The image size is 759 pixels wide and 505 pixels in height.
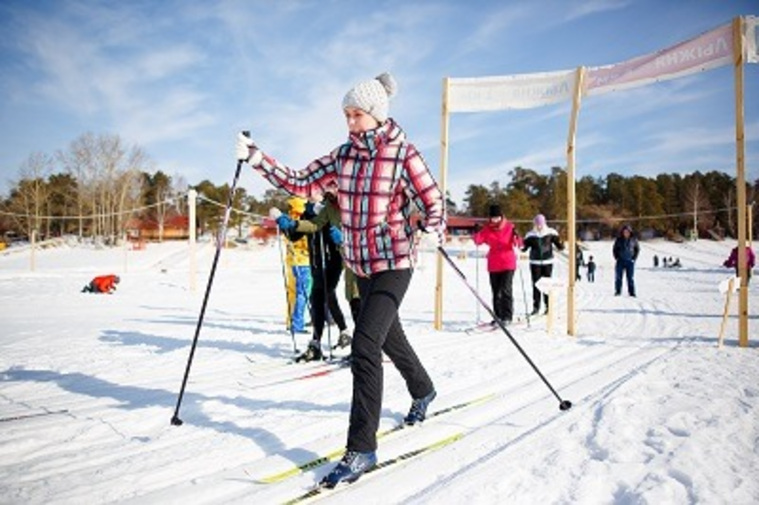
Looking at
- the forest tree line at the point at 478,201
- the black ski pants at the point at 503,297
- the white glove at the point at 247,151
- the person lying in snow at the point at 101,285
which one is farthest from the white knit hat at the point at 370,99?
the forest tree line at the point at 478,201

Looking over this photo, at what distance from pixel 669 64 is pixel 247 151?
19.5 ft

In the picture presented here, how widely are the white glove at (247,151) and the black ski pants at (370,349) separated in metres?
1.05

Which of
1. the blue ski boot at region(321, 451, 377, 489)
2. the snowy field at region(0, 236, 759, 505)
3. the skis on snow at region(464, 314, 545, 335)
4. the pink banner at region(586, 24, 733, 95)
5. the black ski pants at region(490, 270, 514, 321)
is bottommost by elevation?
the skis on snow at region(464, 314, 545, 335)

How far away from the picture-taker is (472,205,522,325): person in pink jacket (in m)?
8.09

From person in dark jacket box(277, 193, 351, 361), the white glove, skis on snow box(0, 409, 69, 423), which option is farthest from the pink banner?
skis on snow box(0, 409, 69, 423)

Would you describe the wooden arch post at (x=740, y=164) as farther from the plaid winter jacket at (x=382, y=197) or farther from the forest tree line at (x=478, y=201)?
the forest tree line at (x=478, y=201)

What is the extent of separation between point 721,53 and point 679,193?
259 ft

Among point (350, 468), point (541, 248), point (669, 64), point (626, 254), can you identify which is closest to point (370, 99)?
point (350, 468)

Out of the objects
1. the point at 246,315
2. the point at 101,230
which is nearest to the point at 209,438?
the point at 246,315

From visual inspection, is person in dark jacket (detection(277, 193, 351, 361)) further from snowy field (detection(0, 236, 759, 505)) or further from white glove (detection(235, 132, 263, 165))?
white glove (detection(235, 132, 263, 165))

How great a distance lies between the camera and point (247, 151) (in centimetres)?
305

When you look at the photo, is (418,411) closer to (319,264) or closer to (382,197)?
(382,197)

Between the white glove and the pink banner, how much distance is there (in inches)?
222

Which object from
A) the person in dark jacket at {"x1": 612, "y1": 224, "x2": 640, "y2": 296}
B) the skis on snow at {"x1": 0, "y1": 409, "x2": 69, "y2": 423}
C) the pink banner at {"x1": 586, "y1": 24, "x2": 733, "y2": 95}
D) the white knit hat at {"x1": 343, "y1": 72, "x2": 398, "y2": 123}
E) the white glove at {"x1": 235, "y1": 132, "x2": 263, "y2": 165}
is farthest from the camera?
the person in dark jacket at {"x1": 612, "y1": 224, "x2": 640, "y2": 296}
